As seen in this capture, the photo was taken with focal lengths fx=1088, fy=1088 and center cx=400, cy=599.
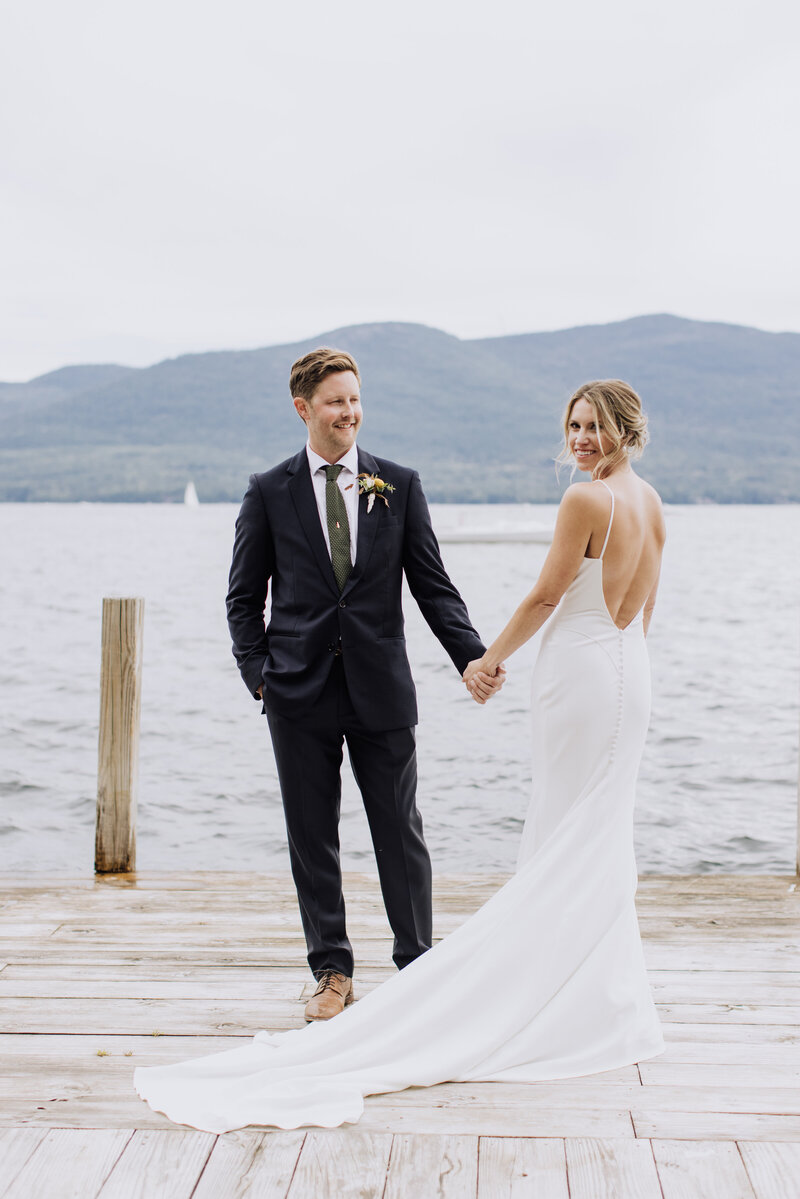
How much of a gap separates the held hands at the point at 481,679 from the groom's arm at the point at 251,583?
626 millimetres

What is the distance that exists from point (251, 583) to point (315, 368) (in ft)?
2.21

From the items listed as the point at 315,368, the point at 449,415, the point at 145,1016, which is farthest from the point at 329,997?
the point at 449,415

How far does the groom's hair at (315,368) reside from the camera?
3.12 meters

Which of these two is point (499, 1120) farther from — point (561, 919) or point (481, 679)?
point (481, 679)

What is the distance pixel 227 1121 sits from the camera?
2.49m

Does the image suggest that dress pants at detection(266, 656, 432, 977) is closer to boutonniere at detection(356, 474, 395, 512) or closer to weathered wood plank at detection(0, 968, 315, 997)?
weathered wood plank at detection(0, 968, 315, 997)

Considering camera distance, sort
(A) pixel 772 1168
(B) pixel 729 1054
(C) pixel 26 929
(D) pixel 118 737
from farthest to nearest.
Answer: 1. (D) pixel 118 737
2. (C) pixel 26 929
3. (B) pixel 729 1054
4. (A) pixel 772 1168

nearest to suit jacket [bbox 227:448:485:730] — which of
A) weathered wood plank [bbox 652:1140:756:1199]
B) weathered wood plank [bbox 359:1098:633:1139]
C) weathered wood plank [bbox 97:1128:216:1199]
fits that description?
weathered wood plank [bbox 359:1098:633:1139]

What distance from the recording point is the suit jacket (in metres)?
3.20

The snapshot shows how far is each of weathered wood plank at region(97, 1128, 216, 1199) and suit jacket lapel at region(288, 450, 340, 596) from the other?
1.49 meters

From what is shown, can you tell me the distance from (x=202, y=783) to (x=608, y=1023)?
9.66 m

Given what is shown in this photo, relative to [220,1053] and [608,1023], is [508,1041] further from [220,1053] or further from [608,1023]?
[220,1053]

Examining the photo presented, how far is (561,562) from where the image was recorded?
114 inches

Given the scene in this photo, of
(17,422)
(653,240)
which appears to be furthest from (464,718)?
(653,240)
